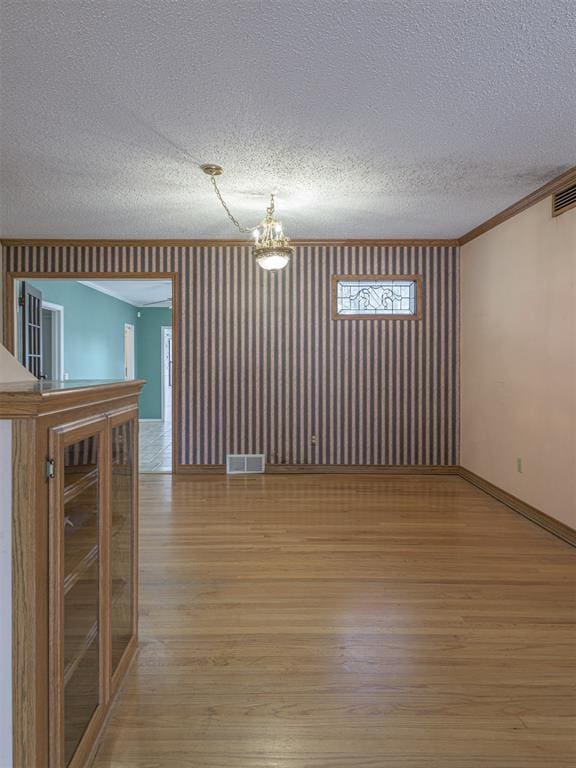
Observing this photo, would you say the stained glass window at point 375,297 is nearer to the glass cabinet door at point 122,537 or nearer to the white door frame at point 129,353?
the glass cabinet door at point 122,537

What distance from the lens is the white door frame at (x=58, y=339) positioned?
7.81 meters

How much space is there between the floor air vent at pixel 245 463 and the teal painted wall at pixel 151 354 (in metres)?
6.19

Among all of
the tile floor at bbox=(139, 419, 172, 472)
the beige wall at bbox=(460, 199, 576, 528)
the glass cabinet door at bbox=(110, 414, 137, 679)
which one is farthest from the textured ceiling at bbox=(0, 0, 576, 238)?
the tile floor at bbox=(139, 419, 172, 472)

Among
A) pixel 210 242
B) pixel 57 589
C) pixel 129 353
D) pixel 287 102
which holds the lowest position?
pixel 57 589

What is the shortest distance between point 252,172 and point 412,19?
1.85m

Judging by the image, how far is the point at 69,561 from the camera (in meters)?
1.37

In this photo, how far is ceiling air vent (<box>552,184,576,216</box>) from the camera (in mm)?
3676

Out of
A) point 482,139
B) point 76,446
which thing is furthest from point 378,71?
point 76,446

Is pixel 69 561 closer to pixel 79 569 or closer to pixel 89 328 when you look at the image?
pixel 79 569

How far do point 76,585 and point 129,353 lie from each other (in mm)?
10483

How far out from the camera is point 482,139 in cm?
318

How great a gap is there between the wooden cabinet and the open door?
485 cm

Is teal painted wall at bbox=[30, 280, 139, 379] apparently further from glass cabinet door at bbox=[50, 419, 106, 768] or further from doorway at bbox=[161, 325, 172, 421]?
glass cabinet door at bbox=[50, 419, 106, 768]

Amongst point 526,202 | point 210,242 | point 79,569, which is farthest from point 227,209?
point 79,569
